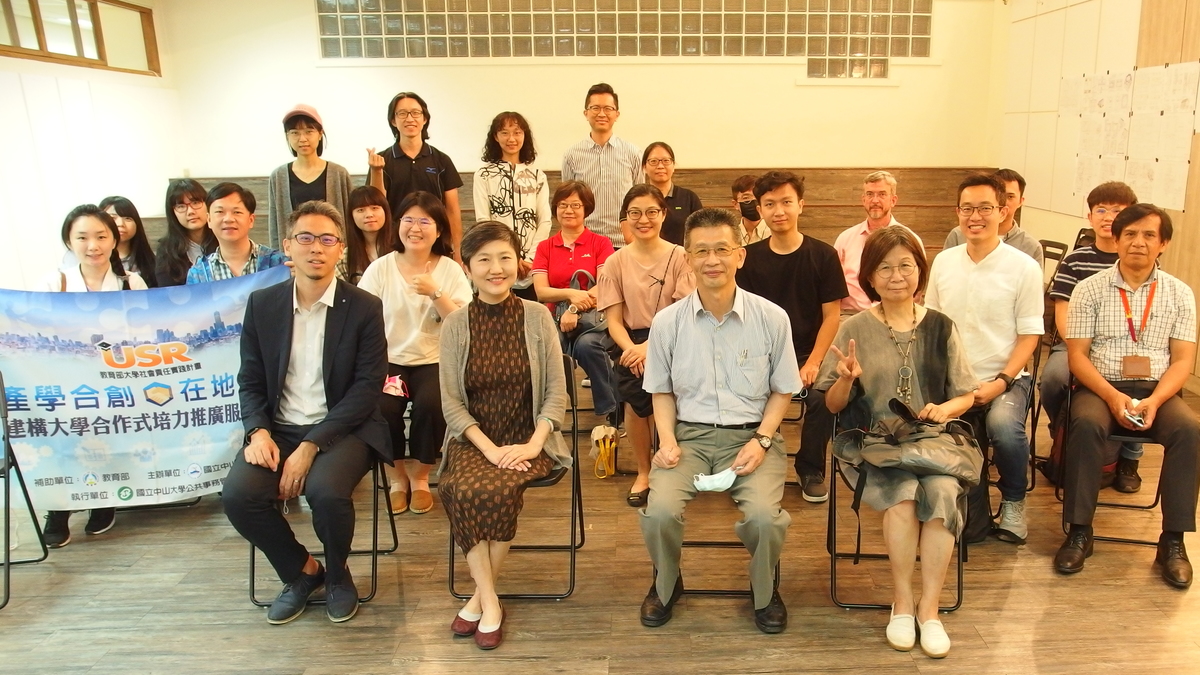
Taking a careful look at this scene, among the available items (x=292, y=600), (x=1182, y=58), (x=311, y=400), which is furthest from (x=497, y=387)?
(x=1182, y=58)

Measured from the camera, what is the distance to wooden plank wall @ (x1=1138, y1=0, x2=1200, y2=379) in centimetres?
454

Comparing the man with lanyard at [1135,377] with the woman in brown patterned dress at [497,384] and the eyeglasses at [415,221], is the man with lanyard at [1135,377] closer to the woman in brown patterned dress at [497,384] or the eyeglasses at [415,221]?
the woman in brown patterned dress at [497,384]

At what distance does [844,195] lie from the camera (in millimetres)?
7738

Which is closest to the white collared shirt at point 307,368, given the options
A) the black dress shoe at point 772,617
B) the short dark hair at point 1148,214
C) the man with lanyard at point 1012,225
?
the black dress shoe at point 772,617

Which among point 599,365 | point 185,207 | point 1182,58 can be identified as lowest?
point 599,365

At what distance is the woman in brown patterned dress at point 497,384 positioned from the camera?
2.60 m

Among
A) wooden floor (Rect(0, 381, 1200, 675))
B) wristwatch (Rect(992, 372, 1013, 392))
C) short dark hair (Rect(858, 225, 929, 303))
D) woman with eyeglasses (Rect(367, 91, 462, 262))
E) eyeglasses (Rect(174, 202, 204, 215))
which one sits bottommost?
wooden floor (Rect(0, 381, 1200, 675))

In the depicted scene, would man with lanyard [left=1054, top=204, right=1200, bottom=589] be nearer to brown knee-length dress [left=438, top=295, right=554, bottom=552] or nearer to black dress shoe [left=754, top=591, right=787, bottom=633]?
black dress shoe [left=754, top=591, right=787, bottom=633]

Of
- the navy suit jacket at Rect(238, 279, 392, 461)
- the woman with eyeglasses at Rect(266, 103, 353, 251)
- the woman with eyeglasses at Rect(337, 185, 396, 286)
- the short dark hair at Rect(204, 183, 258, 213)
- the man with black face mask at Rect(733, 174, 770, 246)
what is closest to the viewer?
the navy suit jacket at Rect(238, 279, 392, 461)

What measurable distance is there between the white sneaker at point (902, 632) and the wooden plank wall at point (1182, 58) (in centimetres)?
345

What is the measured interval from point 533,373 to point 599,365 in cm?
97

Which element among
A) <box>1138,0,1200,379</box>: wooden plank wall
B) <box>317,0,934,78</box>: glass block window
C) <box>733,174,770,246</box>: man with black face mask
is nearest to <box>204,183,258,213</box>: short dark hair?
<box>733,174,770,246</box>: man with black face mask

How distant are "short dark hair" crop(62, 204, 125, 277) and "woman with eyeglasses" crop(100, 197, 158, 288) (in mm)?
189

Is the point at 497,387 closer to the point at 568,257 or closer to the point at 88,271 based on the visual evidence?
the point at 568,257
